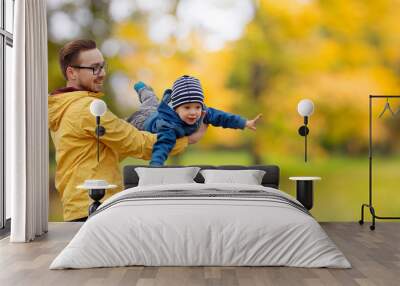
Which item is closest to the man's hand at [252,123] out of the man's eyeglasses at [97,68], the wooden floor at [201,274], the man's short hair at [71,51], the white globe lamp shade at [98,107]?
the white globe lamp shade at [98,107]

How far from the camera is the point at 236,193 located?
5391 millimetres

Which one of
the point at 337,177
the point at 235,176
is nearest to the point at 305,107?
the point at 337,177

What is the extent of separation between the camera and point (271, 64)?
7.56 metres

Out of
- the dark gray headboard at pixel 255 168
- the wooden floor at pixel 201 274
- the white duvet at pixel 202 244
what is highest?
the dark gray headboard at pixel 255 168

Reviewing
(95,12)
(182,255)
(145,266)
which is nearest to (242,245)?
(182,255)

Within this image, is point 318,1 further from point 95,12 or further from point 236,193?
point 236,193

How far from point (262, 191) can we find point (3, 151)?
3046mm

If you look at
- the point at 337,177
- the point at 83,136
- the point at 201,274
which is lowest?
the point at 201,274

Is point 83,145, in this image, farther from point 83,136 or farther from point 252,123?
point 252,123

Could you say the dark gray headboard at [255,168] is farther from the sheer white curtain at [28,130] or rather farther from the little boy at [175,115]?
the sheer white curtain at [28,130]

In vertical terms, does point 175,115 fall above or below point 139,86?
below

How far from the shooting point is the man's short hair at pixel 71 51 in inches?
295

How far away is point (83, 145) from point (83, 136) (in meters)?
0.11

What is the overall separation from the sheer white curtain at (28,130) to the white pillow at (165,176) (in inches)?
42.9
